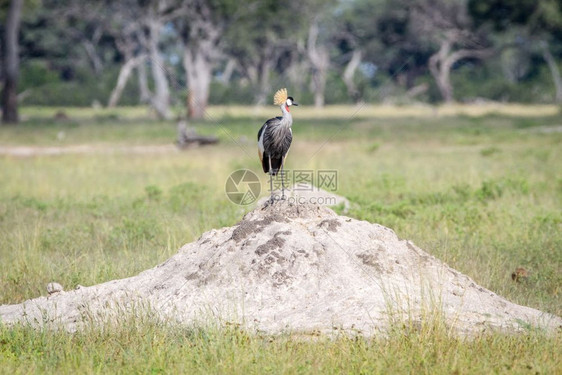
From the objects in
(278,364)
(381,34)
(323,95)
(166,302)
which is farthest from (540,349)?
(381,34)

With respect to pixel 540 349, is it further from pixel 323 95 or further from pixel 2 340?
pixel 323 95

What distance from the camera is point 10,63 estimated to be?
28.7 meters

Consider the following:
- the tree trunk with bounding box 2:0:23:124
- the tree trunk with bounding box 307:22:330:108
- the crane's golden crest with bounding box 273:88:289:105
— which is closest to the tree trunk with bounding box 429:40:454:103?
the tree trunk with bounding box 307:22:330:108

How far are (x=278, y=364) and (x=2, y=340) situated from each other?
7.00 ft

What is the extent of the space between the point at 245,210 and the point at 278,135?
4.16 metres

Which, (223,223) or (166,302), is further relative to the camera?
(223,223)

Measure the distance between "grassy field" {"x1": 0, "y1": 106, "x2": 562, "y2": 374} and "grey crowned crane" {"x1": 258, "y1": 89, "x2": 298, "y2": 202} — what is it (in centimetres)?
94

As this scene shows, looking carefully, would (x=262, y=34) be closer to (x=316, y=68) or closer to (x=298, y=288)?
(x=316, y=68)

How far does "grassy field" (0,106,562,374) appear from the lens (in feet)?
16.6

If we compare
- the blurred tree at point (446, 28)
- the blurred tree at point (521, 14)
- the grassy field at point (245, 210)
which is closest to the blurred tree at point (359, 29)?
the blurred tree at point (446, 28)

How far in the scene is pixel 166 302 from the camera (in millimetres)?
5848

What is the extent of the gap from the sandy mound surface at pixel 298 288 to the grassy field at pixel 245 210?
211 millimetres

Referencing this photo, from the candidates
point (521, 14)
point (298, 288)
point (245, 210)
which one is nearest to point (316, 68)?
point (521, 14)

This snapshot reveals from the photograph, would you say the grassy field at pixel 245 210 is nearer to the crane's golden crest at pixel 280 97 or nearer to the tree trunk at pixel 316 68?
the crane's golden crest at pixel 280 97
